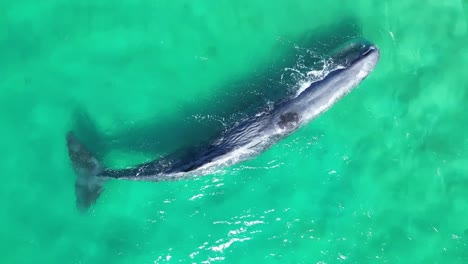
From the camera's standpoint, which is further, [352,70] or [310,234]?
[310,234]

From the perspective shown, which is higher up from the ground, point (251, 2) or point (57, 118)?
point (251, 2)

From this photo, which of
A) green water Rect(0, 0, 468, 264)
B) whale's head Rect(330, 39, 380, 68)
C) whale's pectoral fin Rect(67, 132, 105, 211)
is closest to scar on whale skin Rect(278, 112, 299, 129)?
green water Rect(0, 0, 468, 264)

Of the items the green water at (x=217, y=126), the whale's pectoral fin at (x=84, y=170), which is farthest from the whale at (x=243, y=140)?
the green water at (x=217, y=126)

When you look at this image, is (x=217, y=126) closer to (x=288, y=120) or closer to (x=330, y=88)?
(x=288, y=120)

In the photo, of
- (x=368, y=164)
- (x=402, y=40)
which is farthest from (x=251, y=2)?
(x=368, y=164)

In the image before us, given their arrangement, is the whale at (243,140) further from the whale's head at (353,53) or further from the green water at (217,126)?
the green water at (217,126)

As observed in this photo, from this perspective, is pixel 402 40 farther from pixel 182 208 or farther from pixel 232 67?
pixel 182 208

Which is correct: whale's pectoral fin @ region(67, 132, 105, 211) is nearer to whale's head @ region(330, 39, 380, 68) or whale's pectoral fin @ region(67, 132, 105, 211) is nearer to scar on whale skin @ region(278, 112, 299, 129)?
scar on whale skin @ region(278, 112, 299, 129)
